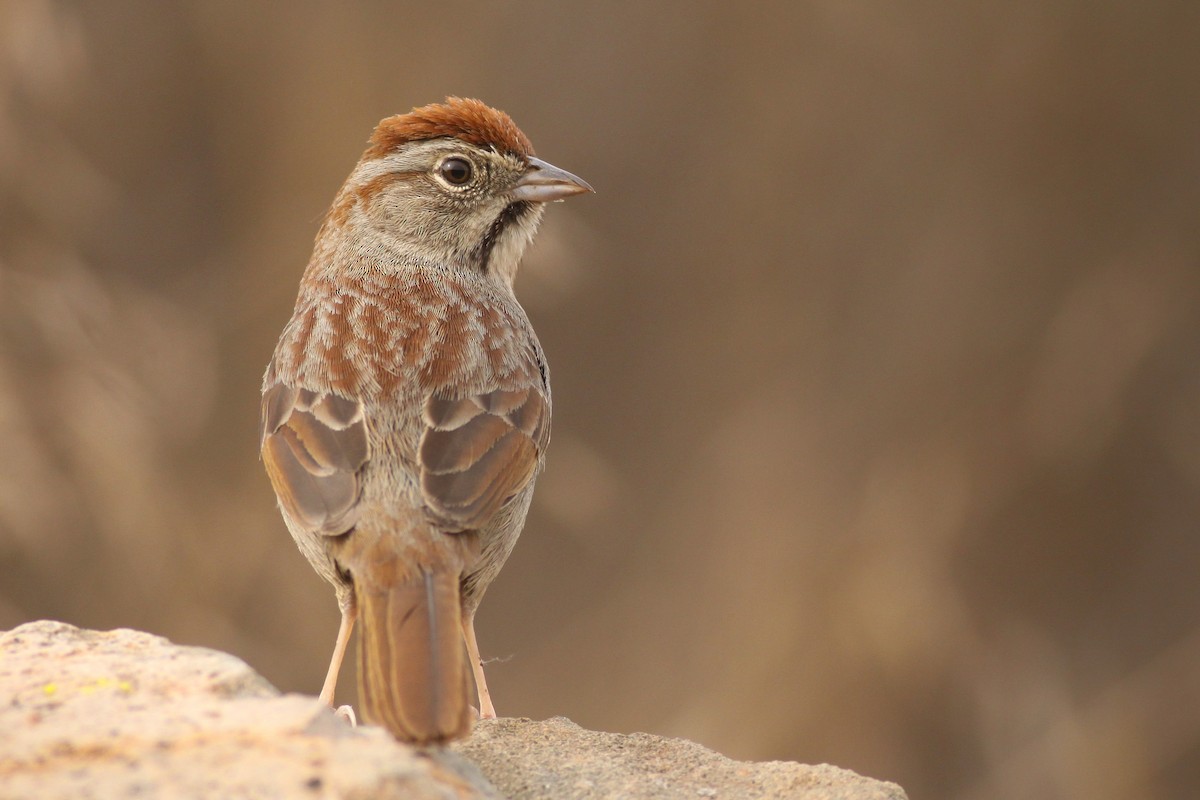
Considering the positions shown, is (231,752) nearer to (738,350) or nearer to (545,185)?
(545,185)

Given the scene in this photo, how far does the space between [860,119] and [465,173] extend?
118 inches

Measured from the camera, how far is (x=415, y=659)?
3.50 metres

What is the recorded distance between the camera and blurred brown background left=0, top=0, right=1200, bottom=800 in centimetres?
726

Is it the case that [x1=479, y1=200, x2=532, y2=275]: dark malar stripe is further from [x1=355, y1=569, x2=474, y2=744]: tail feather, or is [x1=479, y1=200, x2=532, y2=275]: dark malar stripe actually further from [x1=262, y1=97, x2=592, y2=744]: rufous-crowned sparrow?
[x1=355, y1=569, x2=474, y2=744]: tail feather

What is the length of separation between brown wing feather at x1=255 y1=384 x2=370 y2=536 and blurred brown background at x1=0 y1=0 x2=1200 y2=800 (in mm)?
2052

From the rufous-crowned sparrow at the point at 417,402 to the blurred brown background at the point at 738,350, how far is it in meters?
1.04

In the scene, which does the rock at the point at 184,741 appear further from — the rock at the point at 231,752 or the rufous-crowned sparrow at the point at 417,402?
the rufous-crowned sparrow at the point at 417,402

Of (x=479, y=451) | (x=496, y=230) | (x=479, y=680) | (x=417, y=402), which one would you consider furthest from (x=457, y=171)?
(x=479, y=680)

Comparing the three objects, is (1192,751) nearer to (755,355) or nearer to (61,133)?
(755,355)

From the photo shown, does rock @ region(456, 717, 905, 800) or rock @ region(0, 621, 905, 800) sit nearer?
rock @ region(0, 621, 905, 800)

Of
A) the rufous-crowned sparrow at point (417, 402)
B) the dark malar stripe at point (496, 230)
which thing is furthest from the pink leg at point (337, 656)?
the dark malar stripe at point (496, 230)

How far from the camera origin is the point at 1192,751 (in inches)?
295

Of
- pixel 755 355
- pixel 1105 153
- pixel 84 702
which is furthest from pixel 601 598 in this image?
pixel 84 702

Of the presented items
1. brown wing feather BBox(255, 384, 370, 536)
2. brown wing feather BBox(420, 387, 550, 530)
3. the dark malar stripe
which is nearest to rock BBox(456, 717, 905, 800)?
brown wing feather BBox(420, 387, 550, 530)
